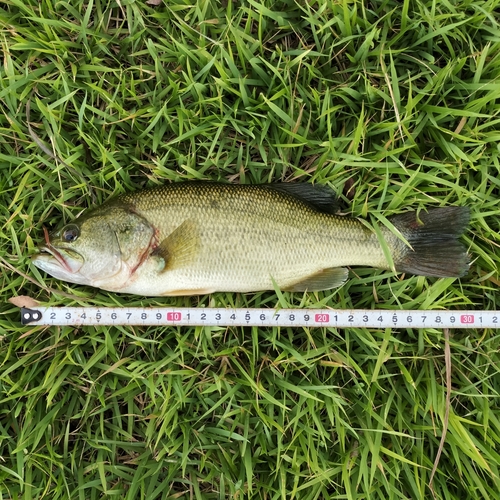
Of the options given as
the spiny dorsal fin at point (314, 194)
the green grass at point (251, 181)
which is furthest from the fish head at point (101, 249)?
the spiny dorsal fin at point (314, 194)

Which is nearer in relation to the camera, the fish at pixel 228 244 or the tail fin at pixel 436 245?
the fish at pixel 228 244

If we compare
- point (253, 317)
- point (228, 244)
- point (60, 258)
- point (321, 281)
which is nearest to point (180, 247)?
point (228, 244)

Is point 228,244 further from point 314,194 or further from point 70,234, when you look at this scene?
point 70,234

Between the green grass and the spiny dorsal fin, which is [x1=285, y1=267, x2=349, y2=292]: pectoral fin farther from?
the spiny dorsal fin

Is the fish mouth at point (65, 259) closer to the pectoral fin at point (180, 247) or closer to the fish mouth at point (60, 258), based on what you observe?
the fish mouth at point (60, 258)

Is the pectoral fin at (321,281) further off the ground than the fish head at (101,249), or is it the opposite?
the fish head at (101,249)

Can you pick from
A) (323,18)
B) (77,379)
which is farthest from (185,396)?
(323,18)

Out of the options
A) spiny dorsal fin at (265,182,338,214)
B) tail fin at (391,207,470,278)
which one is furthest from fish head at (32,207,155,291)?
tail fin at (391,207,470,278)
